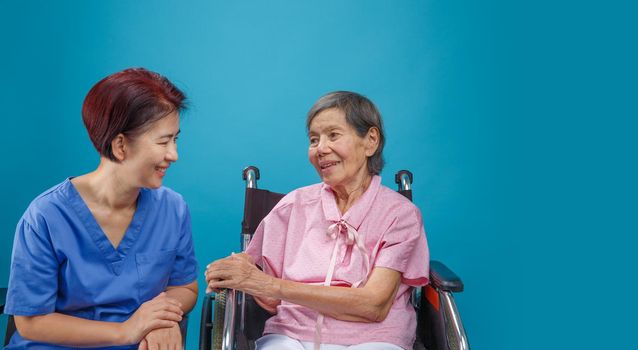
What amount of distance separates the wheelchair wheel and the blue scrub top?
0.15m

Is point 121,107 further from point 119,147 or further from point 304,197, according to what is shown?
point 304,197

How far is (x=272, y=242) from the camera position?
6.71ft

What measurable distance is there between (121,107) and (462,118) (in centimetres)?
171

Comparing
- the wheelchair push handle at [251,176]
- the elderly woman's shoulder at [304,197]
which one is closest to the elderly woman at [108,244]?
the elderly woman's shoulder at [304,197]

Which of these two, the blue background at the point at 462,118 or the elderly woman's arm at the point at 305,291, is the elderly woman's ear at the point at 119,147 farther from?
the blue background at the point at 462,118

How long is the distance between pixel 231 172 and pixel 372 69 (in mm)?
763

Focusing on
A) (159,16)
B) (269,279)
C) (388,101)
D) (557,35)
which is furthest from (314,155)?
(557,35)

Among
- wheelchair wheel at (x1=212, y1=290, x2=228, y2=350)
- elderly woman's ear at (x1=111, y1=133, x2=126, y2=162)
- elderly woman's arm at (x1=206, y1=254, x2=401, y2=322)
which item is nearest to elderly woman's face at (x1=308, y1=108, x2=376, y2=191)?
elderly woman's arm at (x1=206, y1=254, x2=401, y2=322)

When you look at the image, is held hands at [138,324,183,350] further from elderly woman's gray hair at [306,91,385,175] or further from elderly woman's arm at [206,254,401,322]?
elderly woman's gray hair at [306,91,385,175]

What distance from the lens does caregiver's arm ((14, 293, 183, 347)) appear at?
1.64m

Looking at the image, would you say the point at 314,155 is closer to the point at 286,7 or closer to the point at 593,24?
the point at 286,7

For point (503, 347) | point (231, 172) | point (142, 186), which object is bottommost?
point (503, 347)

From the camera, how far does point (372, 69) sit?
9.77 feet

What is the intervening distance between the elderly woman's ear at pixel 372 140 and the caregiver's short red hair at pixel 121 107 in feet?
2.04
